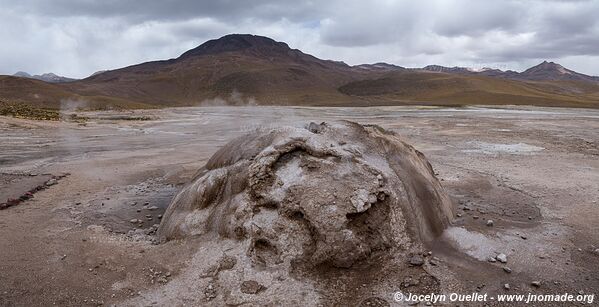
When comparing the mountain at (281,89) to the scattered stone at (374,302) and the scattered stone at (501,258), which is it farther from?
the scattered stone at (374,302)

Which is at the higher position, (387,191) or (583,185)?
(387,191)

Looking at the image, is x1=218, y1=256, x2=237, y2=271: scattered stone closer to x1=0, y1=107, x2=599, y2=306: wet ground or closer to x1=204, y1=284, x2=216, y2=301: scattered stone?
x1=204, y1=284, x2=216, y2=301: scattered stone

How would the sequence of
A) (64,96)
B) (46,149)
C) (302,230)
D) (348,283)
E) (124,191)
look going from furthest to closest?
(64,96), (46,149), (124,191), (302,230), (348,283)

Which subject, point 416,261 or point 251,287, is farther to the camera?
point 416,261

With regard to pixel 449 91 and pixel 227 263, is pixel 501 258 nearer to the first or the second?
pixel 227 263

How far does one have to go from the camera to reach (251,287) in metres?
4.95

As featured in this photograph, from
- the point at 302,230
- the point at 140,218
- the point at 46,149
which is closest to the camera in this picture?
the point at 302,230

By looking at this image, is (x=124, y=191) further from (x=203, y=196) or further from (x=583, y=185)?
(x=583, y=185)

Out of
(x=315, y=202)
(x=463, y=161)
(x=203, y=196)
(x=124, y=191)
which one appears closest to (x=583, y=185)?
(x=463, y=161)

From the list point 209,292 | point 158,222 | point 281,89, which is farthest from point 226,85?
point 209,292

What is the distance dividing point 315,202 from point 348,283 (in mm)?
1047

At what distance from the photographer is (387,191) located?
5.89m

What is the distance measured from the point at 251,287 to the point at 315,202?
1.29 meters

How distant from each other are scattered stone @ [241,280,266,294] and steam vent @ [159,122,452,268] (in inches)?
14.7
